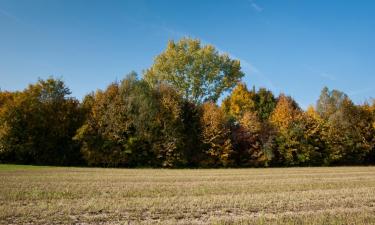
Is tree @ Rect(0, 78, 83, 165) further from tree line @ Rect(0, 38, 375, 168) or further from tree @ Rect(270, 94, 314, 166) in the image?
tree @ Rect(270, 94, 314, 166)

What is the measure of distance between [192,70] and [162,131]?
971 inches

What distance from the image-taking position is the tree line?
55.1 meters

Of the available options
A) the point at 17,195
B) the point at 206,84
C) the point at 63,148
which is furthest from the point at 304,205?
the point at 206,84

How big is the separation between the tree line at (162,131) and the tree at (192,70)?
1068cm

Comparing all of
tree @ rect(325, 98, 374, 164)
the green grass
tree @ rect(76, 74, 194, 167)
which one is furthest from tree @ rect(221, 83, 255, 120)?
the green grass

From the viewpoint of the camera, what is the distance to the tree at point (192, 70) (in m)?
77.7

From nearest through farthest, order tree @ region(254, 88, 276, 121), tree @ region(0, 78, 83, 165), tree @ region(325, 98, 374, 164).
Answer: tree @ region(0, 78, 83, 165) → tree @ region(325, 98, 374, 164) → tree @ region(254, 88, 276, 121)

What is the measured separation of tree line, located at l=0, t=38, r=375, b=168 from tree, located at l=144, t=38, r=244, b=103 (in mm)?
10679

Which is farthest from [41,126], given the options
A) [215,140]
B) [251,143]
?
[251,143]

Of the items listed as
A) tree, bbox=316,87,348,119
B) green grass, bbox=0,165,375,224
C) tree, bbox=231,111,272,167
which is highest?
tree, bbox=316,87,348,119

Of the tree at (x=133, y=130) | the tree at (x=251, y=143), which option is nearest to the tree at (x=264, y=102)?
the tree at (x=251, y=143)

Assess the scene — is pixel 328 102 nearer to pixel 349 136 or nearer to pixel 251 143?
pixel 349 136

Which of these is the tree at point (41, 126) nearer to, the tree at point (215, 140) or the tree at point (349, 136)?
the tree at point (215, 140)

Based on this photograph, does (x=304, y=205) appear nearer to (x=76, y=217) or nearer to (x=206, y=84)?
(x=76, y=217)
